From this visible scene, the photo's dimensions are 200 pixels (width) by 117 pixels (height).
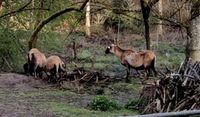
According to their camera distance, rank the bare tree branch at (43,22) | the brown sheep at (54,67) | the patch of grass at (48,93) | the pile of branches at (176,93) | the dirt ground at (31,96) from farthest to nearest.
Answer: the bare tree branch at (43,22)
the brown sheep at (54,67)
the patch of grass at (48,93)
the dirt ground at (31,96)
the pile of branches at (176,93)

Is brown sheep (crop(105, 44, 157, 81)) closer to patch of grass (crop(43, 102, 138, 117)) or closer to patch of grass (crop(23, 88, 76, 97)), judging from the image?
patch of grass (crop(23, 88, 76, 97))

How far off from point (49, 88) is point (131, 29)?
21.5 meters

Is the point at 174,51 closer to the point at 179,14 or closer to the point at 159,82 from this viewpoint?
the point at 179,14

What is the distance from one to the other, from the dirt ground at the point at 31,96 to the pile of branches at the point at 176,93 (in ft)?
5.92

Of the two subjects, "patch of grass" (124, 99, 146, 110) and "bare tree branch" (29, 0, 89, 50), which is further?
"bare tree branch" (29, 0, 89, 50)

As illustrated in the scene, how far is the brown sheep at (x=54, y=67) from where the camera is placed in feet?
47.7

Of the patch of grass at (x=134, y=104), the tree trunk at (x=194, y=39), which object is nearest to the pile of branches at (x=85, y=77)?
the tree trunk at (x=194, y=39)

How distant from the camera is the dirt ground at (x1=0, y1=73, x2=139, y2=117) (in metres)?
9.48

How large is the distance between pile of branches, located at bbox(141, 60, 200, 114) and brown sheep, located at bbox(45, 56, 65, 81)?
571 centimetres

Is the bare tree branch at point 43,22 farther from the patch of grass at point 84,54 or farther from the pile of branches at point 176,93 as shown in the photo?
the pile of branches at point 176,93

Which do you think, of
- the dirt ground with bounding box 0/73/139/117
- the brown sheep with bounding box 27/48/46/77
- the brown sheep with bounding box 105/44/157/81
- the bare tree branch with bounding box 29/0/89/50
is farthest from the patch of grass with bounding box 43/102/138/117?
the bare tree branch with bounding box 29/0/89/50

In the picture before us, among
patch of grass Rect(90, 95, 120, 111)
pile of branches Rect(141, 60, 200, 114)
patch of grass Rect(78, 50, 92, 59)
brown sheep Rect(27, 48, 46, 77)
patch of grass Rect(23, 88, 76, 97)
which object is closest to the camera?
pile of branches Rect(141, 60, 200, 114)

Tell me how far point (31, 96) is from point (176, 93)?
162 inches

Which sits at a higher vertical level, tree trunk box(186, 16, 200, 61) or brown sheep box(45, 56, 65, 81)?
tree trunk box(186, 16, 200, 61)
